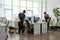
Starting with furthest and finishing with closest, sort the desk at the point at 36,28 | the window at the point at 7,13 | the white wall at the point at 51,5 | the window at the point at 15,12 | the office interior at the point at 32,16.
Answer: the white wall at the point at 51,5, the window at the point at 15,12, the window at the point at 7,13, the office interior at the point at 32,16, the desk at the point at 36,28

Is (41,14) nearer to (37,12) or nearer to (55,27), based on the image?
(37,12)

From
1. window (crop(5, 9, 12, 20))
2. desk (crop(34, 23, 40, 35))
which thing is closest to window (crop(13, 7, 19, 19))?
window (crop(5, 9, 12, 20))

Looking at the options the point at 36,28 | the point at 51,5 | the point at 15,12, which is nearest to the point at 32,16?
the point at 15,12

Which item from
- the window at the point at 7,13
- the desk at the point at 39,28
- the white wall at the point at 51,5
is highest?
the white wall at the point at 51,5

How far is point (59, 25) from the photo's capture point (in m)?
12.3

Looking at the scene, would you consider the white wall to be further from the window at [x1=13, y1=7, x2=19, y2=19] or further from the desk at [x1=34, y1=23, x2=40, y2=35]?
the desk at [x1=34, y1=23, x2=40, y2=35]

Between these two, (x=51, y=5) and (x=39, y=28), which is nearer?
(x=39, y=28)

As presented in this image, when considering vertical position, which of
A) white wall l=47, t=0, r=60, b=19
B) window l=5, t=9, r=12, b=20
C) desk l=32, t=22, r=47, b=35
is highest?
white wall l=47, t=0, r=60, b=19

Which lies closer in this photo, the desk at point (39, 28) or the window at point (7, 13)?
the desk at point (39, 28)

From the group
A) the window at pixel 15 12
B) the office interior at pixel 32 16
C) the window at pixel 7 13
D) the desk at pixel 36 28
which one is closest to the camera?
the desk at pixel 36 28

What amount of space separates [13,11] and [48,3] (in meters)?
3.54

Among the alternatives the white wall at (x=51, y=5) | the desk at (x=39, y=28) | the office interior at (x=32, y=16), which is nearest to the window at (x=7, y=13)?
the office interior at (x=32, y=16)

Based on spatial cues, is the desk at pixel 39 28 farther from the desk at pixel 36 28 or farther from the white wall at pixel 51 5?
the white wall at pixel 51 5

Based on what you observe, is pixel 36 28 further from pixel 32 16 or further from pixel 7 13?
pixel 7 13
